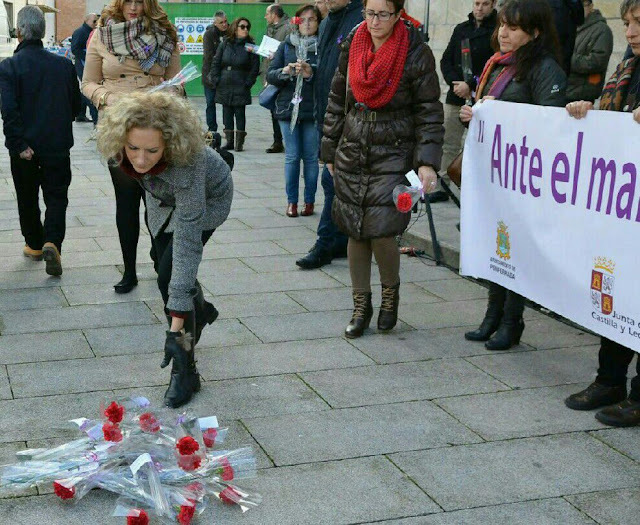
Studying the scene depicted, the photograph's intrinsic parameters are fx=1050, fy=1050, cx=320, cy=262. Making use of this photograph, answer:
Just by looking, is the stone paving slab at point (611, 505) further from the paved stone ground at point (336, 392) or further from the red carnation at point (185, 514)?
the red carnation at point (185, 514)

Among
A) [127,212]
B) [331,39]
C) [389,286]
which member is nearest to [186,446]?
[389,286]

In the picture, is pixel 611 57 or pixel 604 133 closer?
pixel 604 133

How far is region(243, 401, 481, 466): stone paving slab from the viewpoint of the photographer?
165 inches

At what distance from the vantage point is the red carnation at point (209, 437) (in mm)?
4043

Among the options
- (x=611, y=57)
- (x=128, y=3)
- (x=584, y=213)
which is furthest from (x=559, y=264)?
(x=611, y=57)

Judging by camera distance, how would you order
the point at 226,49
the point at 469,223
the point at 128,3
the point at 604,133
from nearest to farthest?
the point at 604,133, the point at 469,223, the point at 128,3, the point at 226,49

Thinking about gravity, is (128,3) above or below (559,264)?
above

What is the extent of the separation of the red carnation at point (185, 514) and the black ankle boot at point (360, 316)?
239 centimetres

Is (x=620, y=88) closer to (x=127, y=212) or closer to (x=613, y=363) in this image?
(x=613, y=363)

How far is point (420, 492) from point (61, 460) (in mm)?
1334

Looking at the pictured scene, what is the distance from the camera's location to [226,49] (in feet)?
47.6

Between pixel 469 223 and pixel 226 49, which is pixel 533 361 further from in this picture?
pixel 226 49

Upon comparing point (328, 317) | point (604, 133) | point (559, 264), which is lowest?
point (328, 317)

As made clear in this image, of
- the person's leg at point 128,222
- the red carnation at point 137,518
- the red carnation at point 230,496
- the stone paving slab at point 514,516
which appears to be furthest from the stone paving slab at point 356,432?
the person's leg at point 128,222
